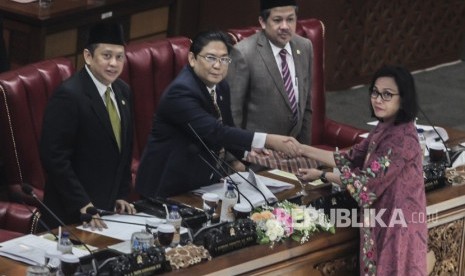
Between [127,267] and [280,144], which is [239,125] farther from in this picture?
[127,267]

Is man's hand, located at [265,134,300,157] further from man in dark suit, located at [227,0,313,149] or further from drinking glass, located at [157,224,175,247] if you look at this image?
drinking glass, located at [157,224,175,247]

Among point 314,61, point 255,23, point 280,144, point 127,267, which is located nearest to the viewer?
point 127,267

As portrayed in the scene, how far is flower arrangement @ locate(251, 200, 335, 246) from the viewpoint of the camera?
6258 mm

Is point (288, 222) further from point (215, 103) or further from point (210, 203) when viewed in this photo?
point (215, 103)

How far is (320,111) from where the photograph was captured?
8891 millimetres

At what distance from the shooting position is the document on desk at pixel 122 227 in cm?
624

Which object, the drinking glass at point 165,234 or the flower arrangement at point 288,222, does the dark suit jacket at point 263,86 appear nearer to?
the flower arrangement at point 288,222

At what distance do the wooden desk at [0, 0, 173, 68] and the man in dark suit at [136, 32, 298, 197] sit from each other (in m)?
2.44

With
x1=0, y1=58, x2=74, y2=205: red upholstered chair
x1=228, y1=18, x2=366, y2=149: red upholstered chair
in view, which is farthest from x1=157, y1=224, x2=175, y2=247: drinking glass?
x1=228, y1=18, x2=366, y2=149: red upholstered chair

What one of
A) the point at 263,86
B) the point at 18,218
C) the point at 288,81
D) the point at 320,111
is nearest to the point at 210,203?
the point at 18,218

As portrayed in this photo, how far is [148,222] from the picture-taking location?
623 centimetres

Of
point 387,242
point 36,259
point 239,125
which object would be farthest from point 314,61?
point 36,259

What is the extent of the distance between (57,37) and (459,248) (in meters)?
3.47

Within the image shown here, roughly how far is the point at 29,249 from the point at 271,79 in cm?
236
